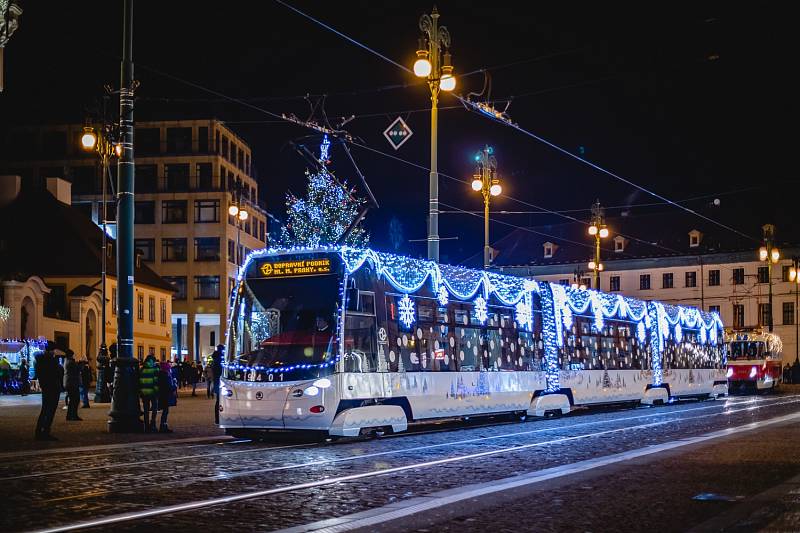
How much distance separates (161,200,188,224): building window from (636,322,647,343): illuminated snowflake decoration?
54631 mm

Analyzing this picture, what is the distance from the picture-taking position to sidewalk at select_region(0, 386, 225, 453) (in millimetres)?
19594

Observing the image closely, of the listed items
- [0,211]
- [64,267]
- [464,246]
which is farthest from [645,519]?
[464,246]

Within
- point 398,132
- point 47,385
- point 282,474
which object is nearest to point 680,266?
point 398,132

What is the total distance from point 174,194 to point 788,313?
51.5 metres

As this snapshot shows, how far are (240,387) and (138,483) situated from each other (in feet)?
21.7

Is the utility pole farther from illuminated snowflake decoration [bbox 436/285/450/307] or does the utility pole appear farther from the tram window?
illuminated snowflake decoration [bbox 436/285/450/307]

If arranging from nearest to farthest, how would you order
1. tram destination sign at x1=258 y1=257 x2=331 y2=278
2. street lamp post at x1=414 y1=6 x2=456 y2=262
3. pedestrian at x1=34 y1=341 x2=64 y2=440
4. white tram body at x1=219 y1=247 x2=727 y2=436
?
white tram body at x1=219 y1=247 x2=727 y2=436
tram destination sign at x1=258 y1=257 x2=331 y2=278
pedestrian at x1=34 y1=341 x2=64 y2=440
street lamp post at x1=414 y1=6 x2=456 y2=262

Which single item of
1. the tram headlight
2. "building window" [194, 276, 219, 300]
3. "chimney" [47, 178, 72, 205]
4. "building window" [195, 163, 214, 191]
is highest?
"building window" [195, 163, 214, 191]

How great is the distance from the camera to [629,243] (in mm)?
97312

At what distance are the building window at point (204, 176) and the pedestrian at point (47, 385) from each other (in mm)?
64144

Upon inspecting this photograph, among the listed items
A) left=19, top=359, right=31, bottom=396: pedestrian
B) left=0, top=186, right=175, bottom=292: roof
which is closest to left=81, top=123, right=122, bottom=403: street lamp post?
left=19, top=359, right=31, bottom=396: pedestrian

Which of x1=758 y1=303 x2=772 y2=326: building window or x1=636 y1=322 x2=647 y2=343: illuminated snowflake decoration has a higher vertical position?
x1=758 y1=303 x2=772 y2=326: building window

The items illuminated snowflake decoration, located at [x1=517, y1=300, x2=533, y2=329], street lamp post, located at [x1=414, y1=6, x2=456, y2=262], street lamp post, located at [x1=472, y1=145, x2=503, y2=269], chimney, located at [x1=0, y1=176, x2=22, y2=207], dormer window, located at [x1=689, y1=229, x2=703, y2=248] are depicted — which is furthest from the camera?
dormer window, located at [x1=689, y1=229, x2=703, y2=248]

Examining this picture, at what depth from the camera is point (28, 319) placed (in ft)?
164
